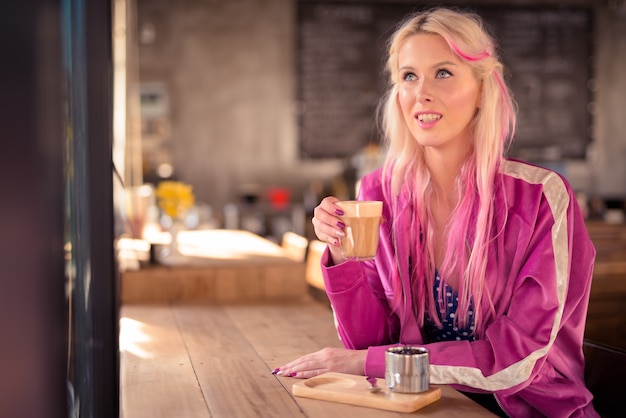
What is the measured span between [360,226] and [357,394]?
34 cm

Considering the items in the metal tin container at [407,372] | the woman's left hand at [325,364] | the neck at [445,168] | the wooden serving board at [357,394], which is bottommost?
the woman's left hand at [325,364]

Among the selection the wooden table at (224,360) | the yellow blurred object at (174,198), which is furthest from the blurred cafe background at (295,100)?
the wooden table at (224,360)

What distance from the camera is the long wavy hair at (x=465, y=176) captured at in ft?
5.77

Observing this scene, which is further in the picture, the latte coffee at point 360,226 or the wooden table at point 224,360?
the latte coffee at point 360,226

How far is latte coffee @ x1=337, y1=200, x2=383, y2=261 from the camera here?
158cm

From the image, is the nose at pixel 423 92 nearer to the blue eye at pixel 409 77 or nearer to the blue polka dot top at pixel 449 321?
the blue eye at pixel 409 77

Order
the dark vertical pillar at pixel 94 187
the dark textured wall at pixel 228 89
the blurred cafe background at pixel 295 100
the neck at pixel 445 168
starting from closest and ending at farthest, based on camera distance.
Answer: the dark vertical pillar at pixel 94 187
the neck at pixel 445 168
the blurred cafe background at pixel 295 100
the dark textured wall at pixel 228 89

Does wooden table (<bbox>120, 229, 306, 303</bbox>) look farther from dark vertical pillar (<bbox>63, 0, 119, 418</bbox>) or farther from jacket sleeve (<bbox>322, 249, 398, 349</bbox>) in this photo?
dark vertical pillar (<bbox>63, 0, 119, 418</bbox>)

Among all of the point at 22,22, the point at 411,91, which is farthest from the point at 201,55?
the point at 22,22

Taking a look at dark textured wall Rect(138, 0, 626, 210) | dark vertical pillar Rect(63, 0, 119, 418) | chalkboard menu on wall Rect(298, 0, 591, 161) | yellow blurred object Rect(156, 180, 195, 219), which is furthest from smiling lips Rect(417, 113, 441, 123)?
dark textured wall Rect(138, 0, 626, 210)

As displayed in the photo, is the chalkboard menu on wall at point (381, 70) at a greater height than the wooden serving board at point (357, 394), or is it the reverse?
the chalkboard menu on wall at point (381, 70)

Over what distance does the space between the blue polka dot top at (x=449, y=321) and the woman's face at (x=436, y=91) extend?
1.09 feet

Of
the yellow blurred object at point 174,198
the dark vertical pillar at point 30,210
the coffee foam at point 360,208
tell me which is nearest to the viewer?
the dark vertical pillar at point 30,210

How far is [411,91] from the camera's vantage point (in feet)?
5.97
